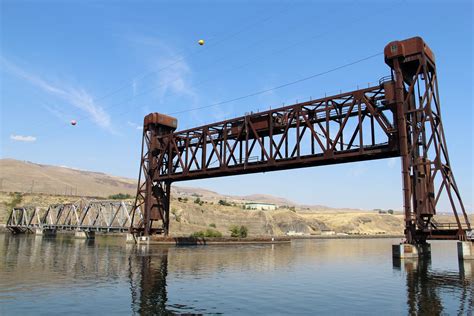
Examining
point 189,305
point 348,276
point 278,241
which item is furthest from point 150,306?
point 278,241

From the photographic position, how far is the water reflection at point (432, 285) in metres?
18.0

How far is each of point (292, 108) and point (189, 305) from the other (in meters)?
33.3

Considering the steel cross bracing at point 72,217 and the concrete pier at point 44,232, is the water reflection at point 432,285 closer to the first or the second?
the steel cross bracing at point 72,217

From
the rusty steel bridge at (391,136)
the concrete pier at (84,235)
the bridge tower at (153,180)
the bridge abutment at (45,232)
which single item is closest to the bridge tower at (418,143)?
the rusty steel bridge at (391,136)

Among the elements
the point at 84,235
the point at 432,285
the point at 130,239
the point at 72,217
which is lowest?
the point at 84,235

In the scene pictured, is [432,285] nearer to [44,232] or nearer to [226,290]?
[226,290]

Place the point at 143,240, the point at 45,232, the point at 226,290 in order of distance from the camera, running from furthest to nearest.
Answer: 1. the point at 45,232
2. the point at 143,240
3. the point at 226,290

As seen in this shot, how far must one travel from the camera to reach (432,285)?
2467 centimetres

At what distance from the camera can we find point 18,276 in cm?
2588

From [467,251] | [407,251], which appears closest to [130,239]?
[407,251]

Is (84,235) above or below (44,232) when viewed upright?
above

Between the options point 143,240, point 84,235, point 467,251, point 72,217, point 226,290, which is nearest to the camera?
point 226,290

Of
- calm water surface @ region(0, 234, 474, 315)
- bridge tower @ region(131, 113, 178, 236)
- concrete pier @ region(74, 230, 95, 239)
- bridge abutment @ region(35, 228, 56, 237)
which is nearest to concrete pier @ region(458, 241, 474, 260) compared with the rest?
calm water surface @ region(0, 234, 474, 315)

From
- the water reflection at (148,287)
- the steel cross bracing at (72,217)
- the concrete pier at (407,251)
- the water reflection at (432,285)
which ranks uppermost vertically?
the steel cross bracing at (72,217)
